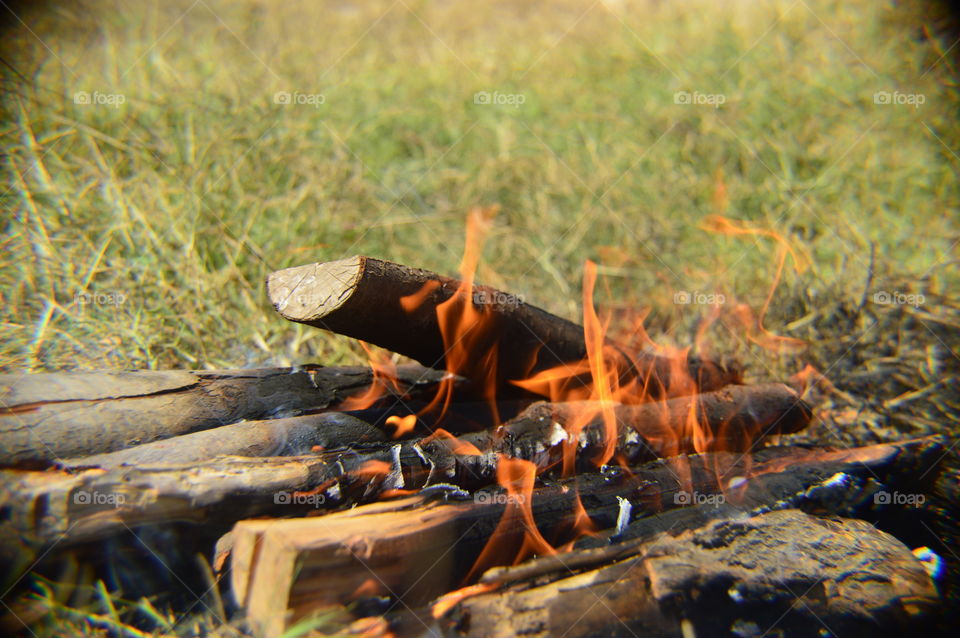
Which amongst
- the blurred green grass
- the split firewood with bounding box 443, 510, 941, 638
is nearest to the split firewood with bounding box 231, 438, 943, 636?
the split firewood with bounding box 443, 510, 941, 638

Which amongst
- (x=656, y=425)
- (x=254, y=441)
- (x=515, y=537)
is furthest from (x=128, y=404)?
(x=656, y=425)

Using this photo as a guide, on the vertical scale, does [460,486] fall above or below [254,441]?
below

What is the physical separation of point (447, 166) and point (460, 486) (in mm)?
3383

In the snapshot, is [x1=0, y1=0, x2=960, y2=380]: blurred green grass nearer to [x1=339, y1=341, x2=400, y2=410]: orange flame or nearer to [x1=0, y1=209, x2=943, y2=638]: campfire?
[x1=339, y1=341, x2=400, y2=410]: orange flame

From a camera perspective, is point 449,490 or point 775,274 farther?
point 775,274

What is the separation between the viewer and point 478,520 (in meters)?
1.84

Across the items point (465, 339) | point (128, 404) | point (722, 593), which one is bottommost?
point (722, 593)

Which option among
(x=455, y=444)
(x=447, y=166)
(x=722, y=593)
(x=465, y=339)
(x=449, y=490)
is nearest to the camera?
(x=722, y=593)

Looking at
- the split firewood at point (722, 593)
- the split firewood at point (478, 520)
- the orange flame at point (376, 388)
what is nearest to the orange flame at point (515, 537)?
the split firewood at point (478, 520)

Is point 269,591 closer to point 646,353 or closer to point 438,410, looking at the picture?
point 438,410

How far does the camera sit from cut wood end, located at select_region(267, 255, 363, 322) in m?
1.85

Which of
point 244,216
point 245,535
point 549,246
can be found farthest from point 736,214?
point 245,535

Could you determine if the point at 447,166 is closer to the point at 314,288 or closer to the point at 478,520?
the point at 314,288

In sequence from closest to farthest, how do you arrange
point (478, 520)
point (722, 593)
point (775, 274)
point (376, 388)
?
point (722, 593)
point (478, 520)
point (376, 388)
point (775, 274)
